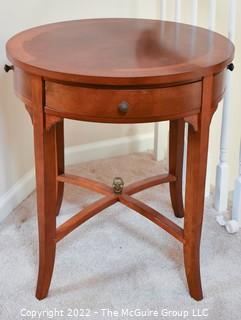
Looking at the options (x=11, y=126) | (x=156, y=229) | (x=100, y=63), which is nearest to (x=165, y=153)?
(x=156, y=229)

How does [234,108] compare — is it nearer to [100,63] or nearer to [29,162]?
[29,162]

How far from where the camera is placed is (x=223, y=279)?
4.79ft

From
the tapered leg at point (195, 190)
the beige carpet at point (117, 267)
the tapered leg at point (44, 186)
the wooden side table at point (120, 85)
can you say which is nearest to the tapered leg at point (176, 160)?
the beige carpet at point (117, 267)

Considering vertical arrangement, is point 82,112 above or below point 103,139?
above

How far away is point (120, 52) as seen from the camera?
1224 mm

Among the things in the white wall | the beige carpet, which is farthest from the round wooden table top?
the beige carpet

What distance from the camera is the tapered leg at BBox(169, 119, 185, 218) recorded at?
1619 millimetres

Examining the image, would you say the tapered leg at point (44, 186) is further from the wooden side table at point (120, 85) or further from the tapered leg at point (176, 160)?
the tapered leg at point (176, 160)

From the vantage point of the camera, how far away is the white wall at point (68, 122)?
1684 mm

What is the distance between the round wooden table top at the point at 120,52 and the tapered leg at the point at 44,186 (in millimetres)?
88

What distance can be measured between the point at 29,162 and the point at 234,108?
0.83 metres

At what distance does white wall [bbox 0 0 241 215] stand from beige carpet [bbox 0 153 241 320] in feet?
0.56

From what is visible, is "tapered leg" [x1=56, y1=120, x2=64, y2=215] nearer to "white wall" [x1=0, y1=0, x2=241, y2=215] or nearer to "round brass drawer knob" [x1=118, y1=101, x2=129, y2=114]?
"white wall" [x1=0, y1=0, x2=241, y2=215]

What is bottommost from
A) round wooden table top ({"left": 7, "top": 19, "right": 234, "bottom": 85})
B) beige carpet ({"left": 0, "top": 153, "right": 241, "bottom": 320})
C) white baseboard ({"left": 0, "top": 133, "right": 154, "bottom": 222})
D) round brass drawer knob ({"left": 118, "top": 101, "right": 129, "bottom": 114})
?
beige carpet ({"left": 0, "top": 153, "right": 241, "bottom": 320})
